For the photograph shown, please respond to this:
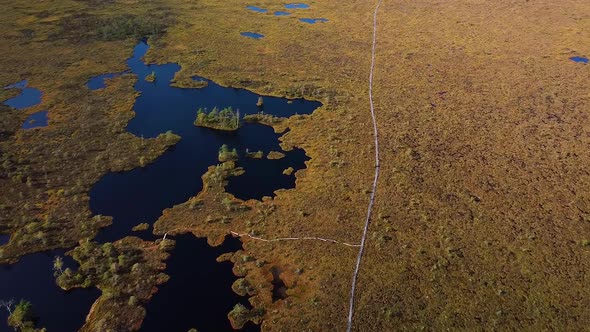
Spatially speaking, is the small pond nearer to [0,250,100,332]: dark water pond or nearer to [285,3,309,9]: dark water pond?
[285,3,309,9]: dark water pond

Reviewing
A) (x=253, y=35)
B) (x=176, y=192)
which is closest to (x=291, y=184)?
(x=176, y=192)

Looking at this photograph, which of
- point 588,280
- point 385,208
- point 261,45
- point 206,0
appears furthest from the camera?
point 206,0

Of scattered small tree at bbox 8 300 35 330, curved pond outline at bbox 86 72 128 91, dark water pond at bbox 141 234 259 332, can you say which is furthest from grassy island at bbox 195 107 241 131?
scattered small tree at bbox 8 300 35 330

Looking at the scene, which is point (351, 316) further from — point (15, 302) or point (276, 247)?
point (15, 302)

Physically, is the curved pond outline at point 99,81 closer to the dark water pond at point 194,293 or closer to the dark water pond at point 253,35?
the dark water pond at point 253,35

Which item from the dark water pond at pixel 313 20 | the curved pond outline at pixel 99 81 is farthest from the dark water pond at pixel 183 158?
the dark water pond at pixel 313 20

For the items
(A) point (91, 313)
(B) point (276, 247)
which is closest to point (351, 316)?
(B) point (276, 247)

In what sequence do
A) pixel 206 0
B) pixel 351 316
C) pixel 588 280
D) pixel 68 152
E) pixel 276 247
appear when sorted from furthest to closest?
pixel 206 0 → pixel 68 152 → pixel 276 247 → pixel 588 280 → pixel 351 316

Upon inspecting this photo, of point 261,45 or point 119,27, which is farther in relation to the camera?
point 119,27
